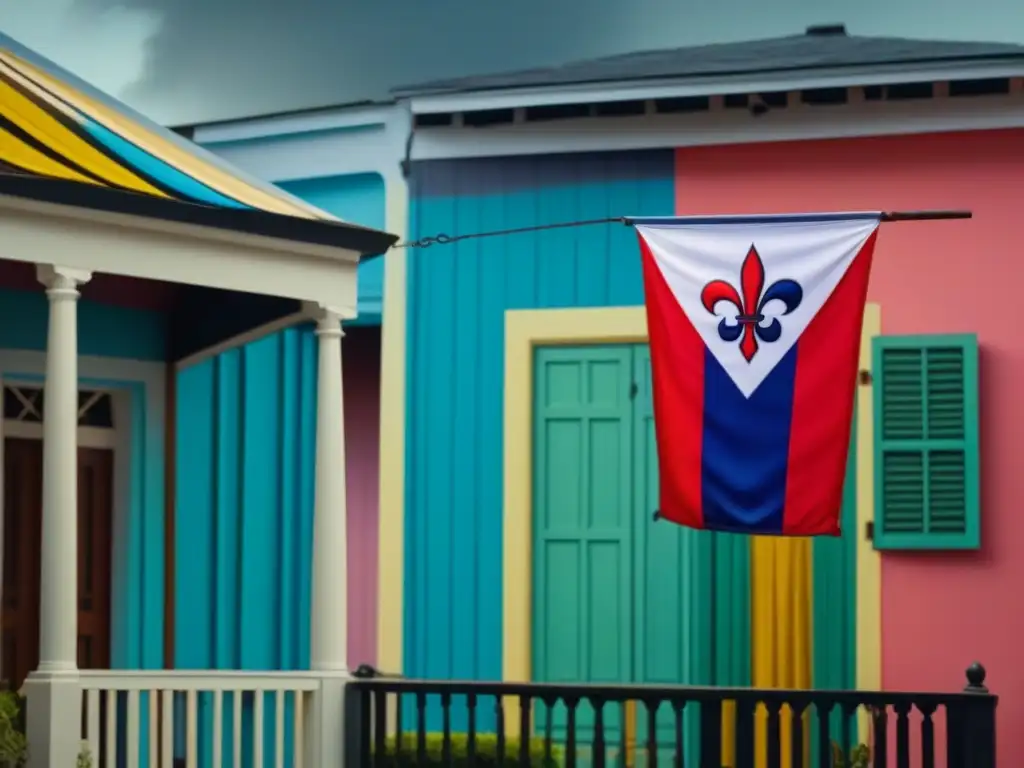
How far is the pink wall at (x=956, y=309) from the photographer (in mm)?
12445

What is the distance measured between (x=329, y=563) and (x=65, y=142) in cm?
235

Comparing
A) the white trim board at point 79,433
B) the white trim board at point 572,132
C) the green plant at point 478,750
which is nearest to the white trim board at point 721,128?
the white trim board at point 572,132

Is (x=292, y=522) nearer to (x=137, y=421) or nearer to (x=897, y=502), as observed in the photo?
(x=137, y=421)

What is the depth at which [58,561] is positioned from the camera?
10109mm

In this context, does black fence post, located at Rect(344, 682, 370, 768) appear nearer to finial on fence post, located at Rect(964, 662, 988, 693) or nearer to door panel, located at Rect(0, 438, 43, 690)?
door panel, located at Rect(0, 438, 43, 690)

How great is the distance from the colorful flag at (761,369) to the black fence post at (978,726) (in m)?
1.09

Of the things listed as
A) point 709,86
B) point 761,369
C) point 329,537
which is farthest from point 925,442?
point 329,537

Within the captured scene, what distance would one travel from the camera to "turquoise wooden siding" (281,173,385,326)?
13641 millimetres

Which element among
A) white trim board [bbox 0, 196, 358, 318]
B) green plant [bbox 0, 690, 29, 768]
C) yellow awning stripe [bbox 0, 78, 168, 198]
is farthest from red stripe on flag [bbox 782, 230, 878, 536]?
green plant [bbox 0, 690, 29, 768]

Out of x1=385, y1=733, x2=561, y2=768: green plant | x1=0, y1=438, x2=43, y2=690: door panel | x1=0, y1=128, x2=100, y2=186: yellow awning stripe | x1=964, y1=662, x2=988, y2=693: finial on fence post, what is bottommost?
x1=385, y1=733, x2=561, y2=768: green plant

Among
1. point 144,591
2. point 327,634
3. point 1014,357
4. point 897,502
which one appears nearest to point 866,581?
point 897,502

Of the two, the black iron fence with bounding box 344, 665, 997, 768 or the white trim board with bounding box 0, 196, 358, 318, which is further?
the black iron fence with bounding box 344, 665, 997, 768

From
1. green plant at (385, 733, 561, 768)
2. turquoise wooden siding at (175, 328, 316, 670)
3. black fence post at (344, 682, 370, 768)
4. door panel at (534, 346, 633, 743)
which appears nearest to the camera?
black fence post at (344, 682, 370, 768)

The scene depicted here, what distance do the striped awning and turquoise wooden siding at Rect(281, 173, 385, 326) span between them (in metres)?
1.82
